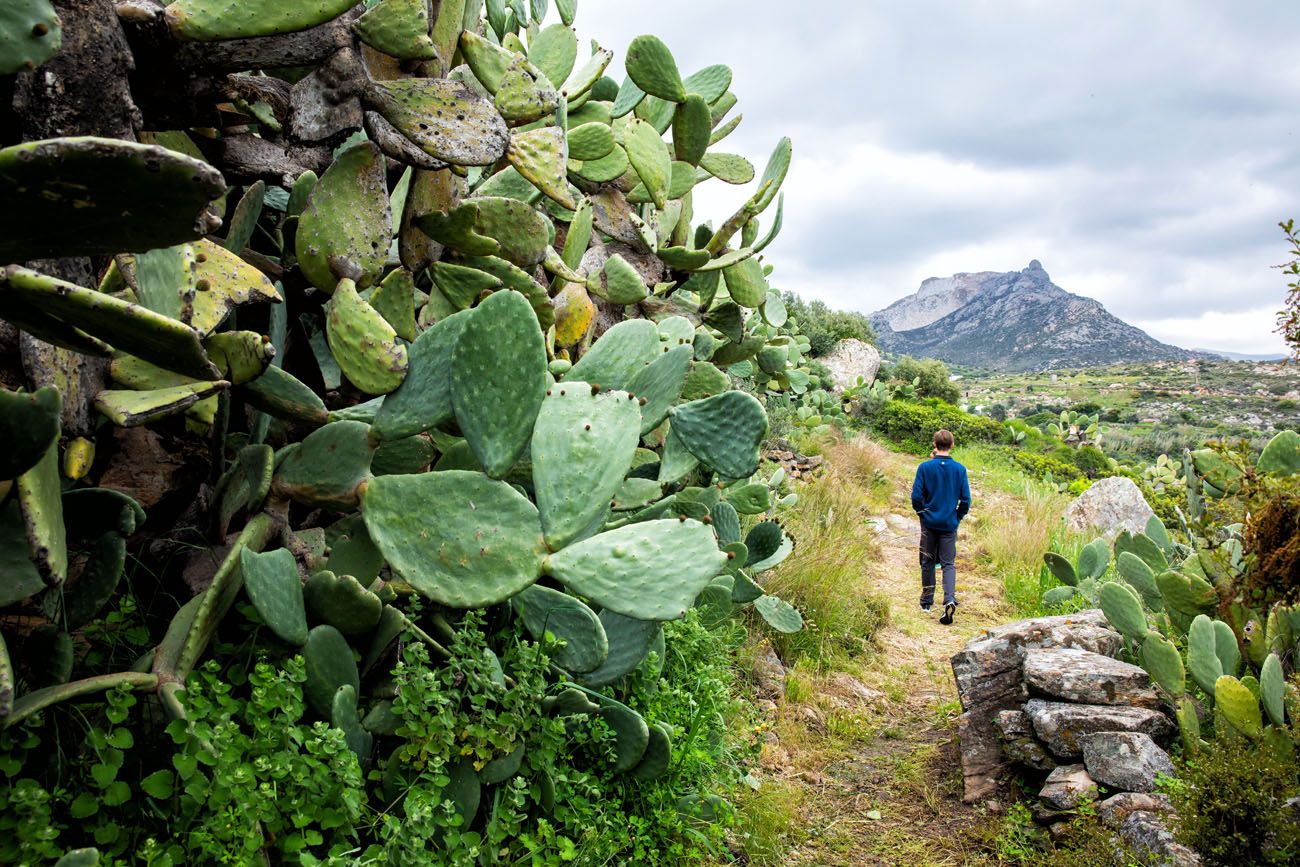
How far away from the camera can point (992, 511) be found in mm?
9680

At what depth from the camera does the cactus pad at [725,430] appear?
2330 mm

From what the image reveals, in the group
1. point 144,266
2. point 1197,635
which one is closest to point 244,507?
point 144,266

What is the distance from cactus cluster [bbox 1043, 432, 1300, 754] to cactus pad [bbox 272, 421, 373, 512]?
3141mm

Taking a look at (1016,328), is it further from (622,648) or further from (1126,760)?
(622,648)

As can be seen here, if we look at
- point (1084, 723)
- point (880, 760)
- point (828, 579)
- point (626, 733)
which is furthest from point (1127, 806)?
point (828, 579)

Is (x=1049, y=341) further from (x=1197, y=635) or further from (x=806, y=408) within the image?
(x=1197, y=635)

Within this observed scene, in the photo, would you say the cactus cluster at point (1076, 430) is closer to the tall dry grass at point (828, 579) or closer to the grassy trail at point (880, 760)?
the tall dry grass at point (828, 579)

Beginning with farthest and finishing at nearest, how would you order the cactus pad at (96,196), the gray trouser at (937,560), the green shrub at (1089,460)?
the green shrub at (1089,460), the gray trouser at (937,560), the cactus pad at (96,196)

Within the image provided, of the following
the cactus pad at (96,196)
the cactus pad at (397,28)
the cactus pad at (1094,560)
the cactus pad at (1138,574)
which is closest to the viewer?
the cactus pad at (96,196)

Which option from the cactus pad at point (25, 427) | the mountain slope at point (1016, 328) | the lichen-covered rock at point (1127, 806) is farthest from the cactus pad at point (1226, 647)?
the mountain slope at point (1016, 328)

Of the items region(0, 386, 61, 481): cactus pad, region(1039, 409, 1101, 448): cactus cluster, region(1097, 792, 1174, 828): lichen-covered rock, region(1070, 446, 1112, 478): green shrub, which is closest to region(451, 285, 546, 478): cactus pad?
region(0, 386, 61, 481): cactus pad

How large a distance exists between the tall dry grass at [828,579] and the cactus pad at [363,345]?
353 centimetres

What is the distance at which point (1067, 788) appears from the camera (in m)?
3.15

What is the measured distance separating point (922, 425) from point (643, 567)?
1420 cm
